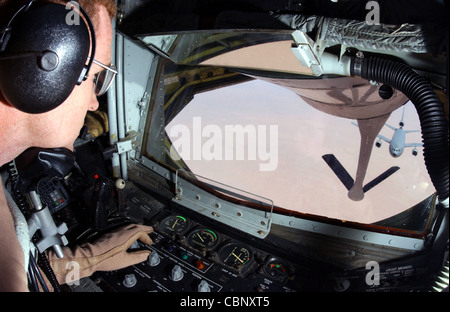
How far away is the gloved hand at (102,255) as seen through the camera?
1.67 meters

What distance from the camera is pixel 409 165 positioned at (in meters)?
2.21

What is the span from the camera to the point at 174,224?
2.02m

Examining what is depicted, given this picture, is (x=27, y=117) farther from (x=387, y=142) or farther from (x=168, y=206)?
(x=387, y=142)

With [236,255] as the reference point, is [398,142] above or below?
above

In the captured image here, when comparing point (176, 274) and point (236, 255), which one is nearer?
point (176, 274)

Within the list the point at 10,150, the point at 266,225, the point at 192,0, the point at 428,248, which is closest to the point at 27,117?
the point at 10,150

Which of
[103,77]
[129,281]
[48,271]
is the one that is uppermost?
[103,77]

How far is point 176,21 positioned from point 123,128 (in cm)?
93

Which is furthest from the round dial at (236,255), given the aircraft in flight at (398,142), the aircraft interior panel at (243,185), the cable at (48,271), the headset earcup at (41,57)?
the headset earcup at (41,57)

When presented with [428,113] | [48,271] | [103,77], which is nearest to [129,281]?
[48,271]

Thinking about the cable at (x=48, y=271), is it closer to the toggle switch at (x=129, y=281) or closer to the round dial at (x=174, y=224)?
the toggle switch at (x=129, y=281)

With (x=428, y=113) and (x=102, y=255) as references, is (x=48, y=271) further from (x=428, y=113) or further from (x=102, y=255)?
(x=428, y=113)

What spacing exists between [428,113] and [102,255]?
162 cm

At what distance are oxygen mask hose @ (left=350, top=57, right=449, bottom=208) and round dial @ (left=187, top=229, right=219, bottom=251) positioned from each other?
1.16 meters
